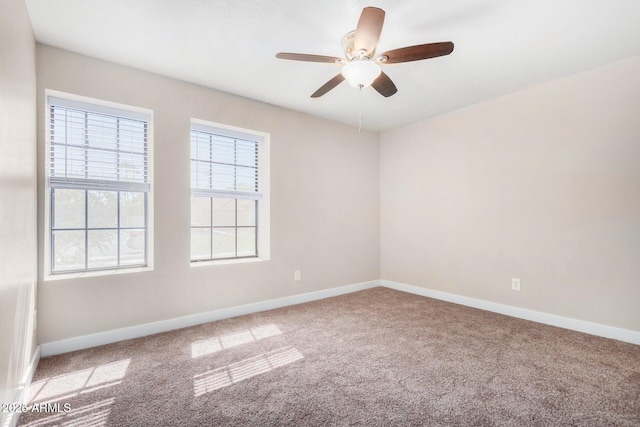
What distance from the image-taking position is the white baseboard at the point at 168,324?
238 cm

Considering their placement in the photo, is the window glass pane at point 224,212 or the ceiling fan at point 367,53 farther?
the window glass pane at point 224,212

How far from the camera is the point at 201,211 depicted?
318 centimetres

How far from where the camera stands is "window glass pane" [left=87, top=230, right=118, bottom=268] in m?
2.59

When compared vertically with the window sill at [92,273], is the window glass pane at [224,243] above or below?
above

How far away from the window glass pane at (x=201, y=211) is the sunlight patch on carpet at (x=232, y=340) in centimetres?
118

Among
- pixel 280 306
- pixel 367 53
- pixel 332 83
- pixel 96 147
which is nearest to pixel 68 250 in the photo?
pixel 96 147

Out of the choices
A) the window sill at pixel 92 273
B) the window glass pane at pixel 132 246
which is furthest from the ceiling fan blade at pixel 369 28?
the window sill at pixel 92 273

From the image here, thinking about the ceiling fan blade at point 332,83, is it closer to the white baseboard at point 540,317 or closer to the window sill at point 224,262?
the window sill at point 224,262

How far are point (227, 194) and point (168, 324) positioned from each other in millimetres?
1427

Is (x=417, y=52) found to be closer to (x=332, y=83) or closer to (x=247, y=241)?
(x=332, y=83)

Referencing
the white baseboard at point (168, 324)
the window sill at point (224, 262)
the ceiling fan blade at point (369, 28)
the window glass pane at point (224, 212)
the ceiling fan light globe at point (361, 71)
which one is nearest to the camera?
the ceiling fan blade at point (369, 28)

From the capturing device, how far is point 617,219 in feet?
8.66

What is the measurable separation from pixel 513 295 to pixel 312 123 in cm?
313

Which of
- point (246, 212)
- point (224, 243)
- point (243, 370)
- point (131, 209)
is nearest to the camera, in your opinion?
point (243, 370)
